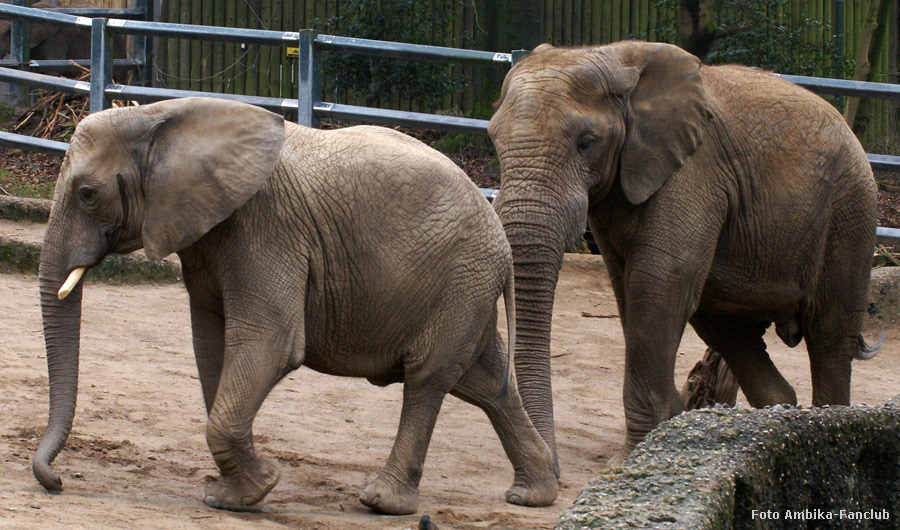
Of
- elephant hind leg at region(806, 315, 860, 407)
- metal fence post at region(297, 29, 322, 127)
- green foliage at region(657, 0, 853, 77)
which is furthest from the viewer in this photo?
green foliage at region(657, 0, 853, 77)

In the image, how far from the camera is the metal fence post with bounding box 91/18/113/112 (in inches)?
429

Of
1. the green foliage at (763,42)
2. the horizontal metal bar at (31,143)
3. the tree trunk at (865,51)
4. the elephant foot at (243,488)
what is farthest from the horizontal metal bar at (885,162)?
the elephant foot at (243,488)

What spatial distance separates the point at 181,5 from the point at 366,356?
12.0m

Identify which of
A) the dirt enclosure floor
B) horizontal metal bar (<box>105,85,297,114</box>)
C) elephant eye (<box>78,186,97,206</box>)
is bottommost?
the dirt enclosure floor

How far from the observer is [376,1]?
1462 cm

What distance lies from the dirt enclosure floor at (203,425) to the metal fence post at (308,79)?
6.24ft

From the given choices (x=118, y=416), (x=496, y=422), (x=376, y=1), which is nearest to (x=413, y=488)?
(x=496, y=422)

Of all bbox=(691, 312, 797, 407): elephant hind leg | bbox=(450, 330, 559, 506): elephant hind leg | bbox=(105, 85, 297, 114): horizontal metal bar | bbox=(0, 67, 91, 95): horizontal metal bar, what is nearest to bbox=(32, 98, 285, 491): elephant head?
bbox=(450, 330, 559, 506): elephant hind leg

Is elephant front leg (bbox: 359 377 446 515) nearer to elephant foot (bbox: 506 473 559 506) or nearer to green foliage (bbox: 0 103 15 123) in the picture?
elephant foot (bbox: 506 473 559 506)

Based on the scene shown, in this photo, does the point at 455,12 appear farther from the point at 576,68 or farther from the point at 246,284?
the point at 246,284

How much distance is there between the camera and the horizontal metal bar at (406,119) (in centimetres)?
1038

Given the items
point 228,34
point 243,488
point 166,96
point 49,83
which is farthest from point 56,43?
point 243,488

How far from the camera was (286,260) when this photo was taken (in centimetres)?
492

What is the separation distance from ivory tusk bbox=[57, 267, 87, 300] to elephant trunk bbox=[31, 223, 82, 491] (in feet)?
0.17
